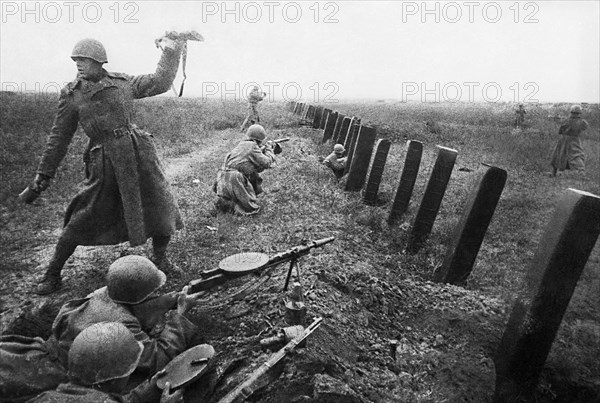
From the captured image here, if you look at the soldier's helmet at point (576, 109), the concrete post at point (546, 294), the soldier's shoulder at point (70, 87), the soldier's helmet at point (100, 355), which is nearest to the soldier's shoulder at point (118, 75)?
the soldier's shoulder at point (70, 87)

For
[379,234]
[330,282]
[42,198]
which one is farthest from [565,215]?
[42,198]

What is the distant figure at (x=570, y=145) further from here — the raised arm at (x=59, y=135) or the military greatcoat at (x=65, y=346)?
the raised arm at (x=59, y=135)

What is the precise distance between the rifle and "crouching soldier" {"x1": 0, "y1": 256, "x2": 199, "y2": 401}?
774 mm

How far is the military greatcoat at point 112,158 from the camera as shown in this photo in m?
3.98

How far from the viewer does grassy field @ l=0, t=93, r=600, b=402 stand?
3.12 meters

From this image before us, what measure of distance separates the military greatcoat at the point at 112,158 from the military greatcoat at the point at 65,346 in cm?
150

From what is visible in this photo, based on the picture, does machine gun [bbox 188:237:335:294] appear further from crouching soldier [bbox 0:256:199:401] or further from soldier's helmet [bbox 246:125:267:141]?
soldier's helmet [bbox 246:125:267:141]

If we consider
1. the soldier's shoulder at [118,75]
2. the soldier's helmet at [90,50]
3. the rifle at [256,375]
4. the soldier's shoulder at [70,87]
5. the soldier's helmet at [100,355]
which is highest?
the soldier's helmet at [90,50]

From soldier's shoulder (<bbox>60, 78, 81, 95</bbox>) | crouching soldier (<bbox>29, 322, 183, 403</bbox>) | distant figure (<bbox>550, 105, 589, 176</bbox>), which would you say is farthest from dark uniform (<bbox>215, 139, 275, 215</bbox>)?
distant figure (<bbox>550, 105, 589, 176</bbox>)

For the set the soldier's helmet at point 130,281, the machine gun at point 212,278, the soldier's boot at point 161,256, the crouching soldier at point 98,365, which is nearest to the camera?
the crouching soldier at point 98,365

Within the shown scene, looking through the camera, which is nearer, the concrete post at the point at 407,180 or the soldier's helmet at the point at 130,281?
the soldier's helmet at the point at 130,281

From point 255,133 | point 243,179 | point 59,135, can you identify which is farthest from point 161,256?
point 255,133

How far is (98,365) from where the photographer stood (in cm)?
188

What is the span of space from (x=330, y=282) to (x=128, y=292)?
78.4 inches
